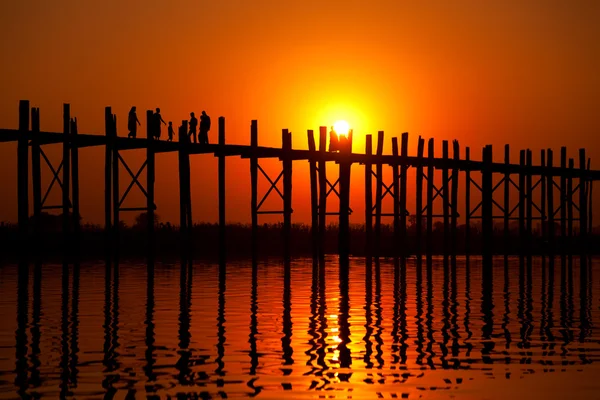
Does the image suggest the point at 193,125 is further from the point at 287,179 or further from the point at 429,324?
the point at 429,324

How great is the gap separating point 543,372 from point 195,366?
3.01 m

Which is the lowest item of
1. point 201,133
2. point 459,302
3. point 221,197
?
point 459,302

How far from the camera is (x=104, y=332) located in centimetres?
1164

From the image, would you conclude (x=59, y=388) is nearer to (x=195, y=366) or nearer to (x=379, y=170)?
(x=195, y=366)

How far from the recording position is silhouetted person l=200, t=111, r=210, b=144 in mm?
28828

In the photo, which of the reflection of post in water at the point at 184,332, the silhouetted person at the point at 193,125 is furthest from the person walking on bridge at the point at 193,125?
the reflection of post in water at the point at 184,332

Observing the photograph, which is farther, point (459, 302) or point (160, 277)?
point (160, 277)

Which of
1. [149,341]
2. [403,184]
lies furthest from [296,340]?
[403,184]

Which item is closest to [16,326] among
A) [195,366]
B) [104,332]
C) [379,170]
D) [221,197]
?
[104,332]

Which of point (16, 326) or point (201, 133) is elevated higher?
point (201, 133)

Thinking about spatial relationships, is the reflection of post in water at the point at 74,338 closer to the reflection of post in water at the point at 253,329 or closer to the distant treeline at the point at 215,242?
the reflection of post in water at the point at 253,329

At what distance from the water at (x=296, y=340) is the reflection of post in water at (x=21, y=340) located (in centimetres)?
2

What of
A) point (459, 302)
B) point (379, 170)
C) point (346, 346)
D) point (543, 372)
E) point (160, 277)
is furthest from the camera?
point (379, 170)

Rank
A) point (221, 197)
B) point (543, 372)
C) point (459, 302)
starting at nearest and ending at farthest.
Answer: point (543, 372), point (459, 302), point (221, 197)
